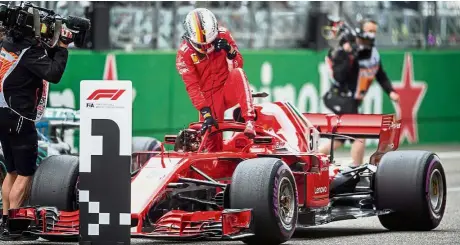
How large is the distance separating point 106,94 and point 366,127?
440cm

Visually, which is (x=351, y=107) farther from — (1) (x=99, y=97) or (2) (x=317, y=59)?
(1) (x=99, y=97)

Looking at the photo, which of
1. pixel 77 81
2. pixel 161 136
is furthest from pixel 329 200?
pixel 161 136

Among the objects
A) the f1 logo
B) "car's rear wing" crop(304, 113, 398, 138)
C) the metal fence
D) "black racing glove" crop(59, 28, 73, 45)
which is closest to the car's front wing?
the f1 logo

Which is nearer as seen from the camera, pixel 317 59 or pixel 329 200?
pixel 329 200

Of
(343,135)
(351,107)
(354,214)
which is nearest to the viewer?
(354,214)

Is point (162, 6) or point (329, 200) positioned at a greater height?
point (162, 6)

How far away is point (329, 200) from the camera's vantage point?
12.8 metres

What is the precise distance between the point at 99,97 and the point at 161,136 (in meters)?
10.3

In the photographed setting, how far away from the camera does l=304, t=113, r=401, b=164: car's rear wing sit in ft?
45.1

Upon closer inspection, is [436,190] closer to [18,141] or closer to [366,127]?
[366,127]

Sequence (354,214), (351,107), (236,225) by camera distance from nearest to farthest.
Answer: (236,225), (354,214), (351,107)

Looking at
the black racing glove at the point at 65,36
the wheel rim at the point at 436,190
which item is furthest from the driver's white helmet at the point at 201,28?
the wheel rim at the point at 436,190

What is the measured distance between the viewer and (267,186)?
431 inches

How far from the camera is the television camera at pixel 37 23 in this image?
11344 millimetres
